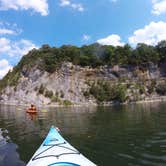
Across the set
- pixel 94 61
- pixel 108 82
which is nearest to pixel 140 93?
pixel 108 82

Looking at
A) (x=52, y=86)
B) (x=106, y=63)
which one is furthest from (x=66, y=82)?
(x=106, y=63)

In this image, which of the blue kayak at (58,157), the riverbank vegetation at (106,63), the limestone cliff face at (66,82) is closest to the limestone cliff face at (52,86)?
the limestone cliff face at (66,82)

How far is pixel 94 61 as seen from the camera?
10900 cm

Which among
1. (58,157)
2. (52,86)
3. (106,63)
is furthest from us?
(106,63)

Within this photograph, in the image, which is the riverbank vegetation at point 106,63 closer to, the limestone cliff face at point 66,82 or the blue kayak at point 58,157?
the limestone cliff face at point 66,82

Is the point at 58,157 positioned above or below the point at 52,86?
below

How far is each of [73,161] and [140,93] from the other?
88.7 metres

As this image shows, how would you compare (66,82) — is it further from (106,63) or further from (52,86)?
(106,63)

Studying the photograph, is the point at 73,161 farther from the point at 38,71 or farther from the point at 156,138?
the point at 38,71

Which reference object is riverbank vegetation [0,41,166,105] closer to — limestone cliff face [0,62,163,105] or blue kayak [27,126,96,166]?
limestone cliff face [0,62,163,105]

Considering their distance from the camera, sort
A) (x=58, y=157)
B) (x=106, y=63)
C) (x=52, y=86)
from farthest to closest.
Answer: (x=106, y=63), (x=52, y=86), (x=58, y=157)

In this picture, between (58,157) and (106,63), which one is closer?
(58,157)

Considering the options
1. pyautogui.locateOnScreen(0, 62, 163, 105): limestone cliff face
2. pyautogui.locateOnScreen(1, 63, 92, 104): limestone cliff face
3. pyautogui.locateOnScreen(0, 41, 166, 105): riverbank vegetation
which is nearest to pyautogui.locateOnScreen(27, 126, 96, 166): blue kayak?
pyautogui.locateOnScreen(0, 62, 163, 105): limestone cliff face

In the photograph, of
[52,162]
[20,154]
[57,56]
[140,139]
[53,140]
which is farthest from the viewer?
[57,56]
